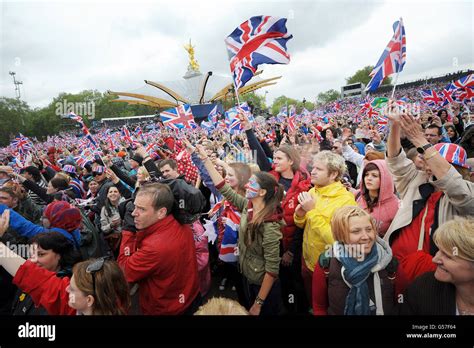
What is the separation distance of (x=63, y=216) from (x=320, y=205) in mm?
2245

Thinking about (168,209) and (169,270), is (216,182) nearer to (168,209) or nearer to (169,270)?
(168,209)

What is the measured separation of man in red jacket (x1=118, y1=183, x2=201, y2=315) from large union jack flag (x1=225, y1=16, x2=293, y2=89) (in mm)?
2682

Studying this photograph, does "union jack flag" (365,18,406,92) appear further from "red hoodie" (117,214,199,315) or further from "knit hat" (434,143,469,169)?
"red hoodie" (117,214,199,315)

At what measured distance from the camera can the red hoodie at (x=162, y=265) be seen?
2.00 metres

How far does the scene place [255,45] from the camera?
4.10m

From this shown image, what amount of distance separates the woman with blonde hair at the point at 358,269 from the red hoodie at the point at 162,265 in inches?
44.7

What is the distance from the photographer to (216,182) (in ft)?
8.96

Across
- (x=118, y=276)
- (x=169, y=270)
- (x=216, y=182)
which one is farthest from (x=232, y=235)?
(x=118, y=276)

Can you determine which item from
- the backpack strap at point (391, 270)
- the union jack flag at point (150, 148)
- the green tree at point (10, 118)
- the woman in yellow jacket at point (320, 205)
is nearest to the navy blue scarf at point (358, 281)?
the backpack strap at point (391, 270)

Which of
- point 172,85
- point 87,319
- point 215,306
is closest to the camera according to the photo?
point 215,306

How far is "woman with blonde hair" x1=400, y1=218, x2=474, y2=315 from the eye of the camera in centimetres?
140

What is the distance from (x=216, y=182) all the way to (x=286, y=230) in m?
0.91

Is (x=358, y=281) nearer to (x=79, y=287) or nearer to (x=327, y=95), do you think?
(x=79, y=287)

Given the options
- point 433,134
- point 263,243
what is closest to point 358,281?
point 263,243
